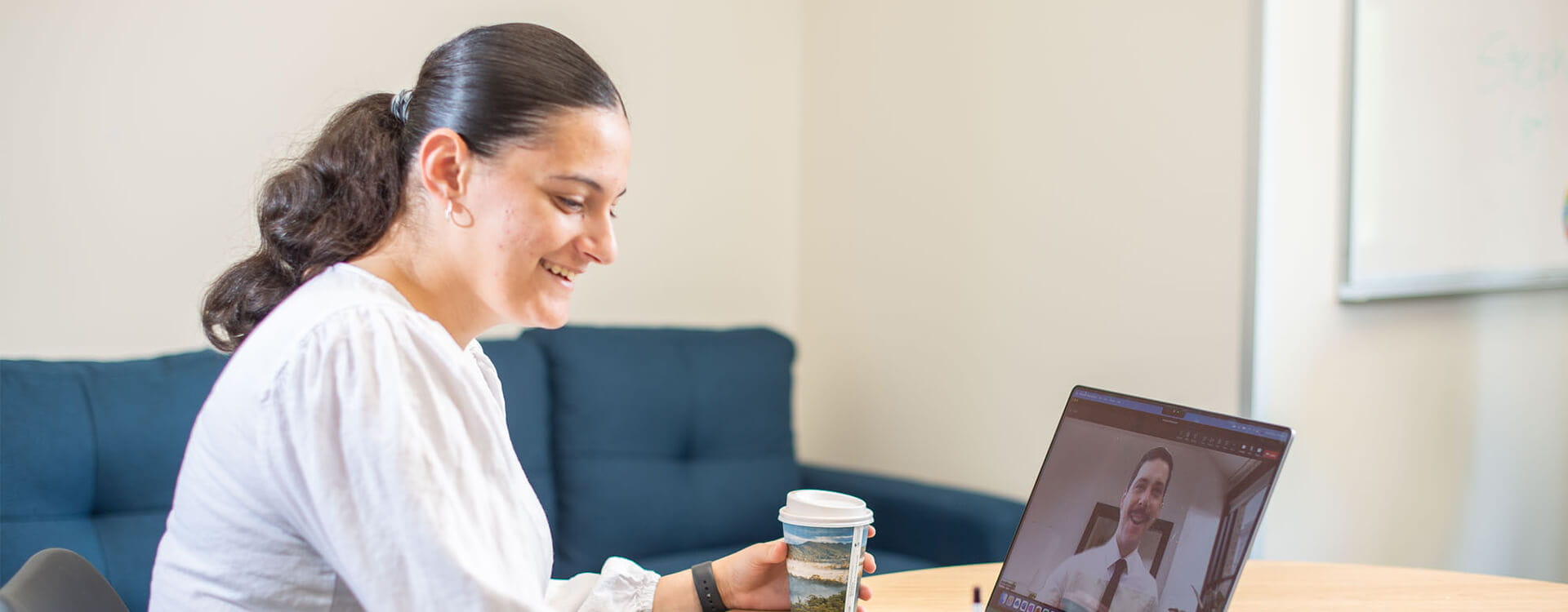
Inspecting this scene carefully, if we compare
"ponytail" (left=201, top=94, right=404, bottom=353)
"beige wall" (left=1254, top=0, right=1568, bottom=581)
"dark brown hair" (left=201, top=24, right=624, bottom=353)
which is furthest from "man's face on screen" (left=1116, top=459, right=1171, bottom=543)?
"beige wall" (left=1254, top=0, right=1568, bottom=581)

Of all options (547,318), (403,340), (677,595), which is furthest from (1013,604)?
(403,340)

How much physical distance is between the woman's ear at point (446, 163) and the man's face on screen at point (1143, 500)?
26.2 inches

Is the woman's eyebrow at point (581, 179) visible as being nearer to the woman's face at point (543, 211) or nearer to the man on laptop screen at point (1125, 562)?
the woman's face at point (543, 211)

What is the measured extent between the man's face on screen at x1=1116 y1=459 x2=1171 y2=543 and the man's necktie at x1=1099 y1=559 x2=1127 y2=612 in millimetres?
24

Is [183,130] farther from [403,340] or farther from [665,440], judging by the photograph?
[403,340]

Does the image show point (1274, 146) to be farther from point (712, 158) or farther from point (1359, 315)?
point (712, 158)

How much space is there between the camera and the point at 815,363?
10.9 ft

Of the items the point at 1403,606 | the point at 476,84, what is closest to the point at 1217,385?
the point at 1403,606

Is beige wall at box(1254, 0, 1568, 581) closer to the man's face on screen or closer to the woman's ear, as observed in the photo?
the man's face on screen

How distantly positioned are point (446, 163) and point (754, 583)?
0.54 m

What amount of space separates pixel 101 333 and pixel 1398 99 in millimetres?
2460

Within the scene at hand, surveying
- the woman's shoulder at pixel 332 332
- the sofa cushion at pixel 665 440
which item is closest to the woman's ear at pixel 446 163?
the woman's shoulder at pixel 332 332

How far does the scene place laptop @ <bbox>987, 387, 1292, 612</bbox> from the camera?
101cm

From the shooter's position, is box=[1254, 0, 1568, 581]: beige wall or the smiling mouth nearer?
the smiling mouth
